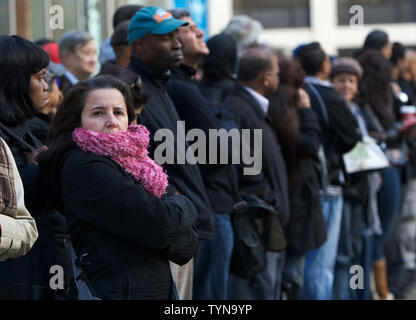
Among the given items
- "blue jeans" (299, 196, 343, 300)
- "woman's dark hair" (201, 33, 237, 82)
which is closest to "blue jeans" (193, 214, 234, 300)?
"woman's dark hair" (201, 33, 237, 82)

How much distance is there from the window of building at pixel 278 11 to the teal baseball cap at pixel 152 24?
2858cm

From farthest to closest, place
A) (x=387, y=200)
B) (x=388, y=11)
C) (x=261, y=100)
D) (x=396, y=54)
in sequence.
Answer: (x=388, y=11) → (x=396, y=54) → (x=387, y=200) → (x=261, y=100)

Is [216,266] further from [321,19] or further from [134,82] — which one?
[321,19]

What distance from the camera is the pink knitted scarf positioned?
3.59m

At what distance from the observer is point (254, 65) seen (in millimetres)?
6184

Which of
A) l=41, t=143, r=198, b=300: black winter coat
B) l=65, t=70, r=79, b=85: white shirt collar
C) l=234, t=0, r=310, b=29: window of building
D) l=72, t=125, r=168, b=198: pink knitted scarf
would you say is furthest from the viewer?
l=234, t=0, r=310, b=29: window of building

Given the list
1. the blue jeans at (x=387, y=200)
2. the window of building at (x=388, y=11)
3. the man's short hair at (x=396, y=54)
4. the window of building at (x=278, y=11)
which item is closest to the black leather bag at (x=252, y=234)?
the blue jeans at (x=387, y=200)

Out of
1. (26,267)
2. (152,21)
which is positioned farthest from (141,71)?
(26,267)

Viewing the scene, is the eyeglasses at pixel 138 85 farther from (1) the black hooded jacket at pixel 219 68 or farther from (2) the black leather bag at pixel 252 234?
(1) the black hooded jacket at pixel 219 68

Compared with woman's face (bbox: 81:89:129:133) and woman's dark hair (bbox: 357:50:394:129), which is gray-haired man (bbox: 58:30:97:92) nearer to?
woman's face (bbox: 81:89:129:133)

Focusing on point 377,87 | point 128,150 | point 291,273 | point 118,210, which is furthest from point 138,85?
point 377,87

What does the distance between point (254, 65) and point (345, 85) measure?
59.6 inches
